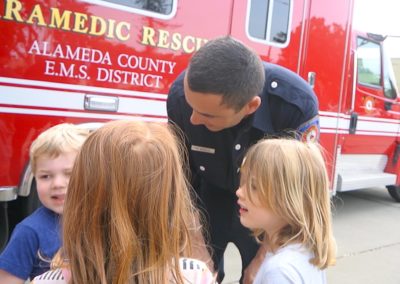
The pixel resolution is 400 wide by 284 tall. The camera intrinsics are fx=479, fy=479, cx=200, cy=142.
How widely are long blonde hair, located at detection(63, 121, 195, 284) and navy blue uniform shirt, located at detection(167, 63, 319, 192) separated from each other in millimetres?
953

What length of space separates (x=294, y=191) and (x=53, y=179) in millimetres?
849

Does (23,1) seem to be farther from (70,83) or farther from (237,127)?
(237,127)

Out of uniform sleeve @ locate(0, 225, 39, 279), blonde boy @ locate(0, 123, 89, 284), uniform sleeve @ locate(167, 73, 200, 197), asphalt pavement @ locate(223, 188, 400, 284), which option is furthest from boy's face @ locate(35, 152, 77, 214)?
asphalt pavement @ locate(223, 188, 400, 284)

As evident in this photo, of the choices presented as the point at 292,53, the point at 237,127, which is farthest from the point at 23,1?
the point at 292,53

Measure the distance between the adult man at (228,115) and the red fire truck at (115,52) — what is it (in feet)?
3.10

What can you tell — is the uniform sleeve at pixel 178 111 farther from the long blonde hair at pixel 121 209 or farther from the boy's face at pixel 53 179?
the long blonde hair at pixel 121 209

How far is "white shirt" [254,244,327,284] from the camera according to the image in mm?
1434

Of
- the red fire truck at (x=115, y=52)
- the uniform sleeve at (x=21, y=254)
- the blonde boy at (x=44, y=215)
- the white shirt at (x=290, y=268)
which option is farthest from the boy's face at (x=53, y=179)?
the red fire truck at (x=115, y=52)

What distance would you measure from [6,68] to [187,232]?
1859 millimetres

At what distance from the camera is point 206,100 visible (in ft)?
5.77

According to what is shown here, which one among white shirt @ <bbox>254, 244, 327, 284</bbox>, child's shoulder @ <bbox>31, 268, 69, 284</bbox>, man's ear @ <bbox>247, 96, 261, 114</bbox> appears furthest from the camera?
man's ear @ <bbox>247, 96, 261, 114</bbox>

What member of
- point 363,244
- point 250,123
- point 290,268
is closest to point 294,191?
point 290,268

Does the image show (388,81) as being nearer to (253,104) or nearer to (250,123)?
(250,123)

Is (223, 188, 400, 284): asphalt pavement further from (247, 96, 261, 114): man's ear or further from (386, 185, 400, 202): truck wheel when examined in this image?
(247, 96, 261, 114): man's ear
